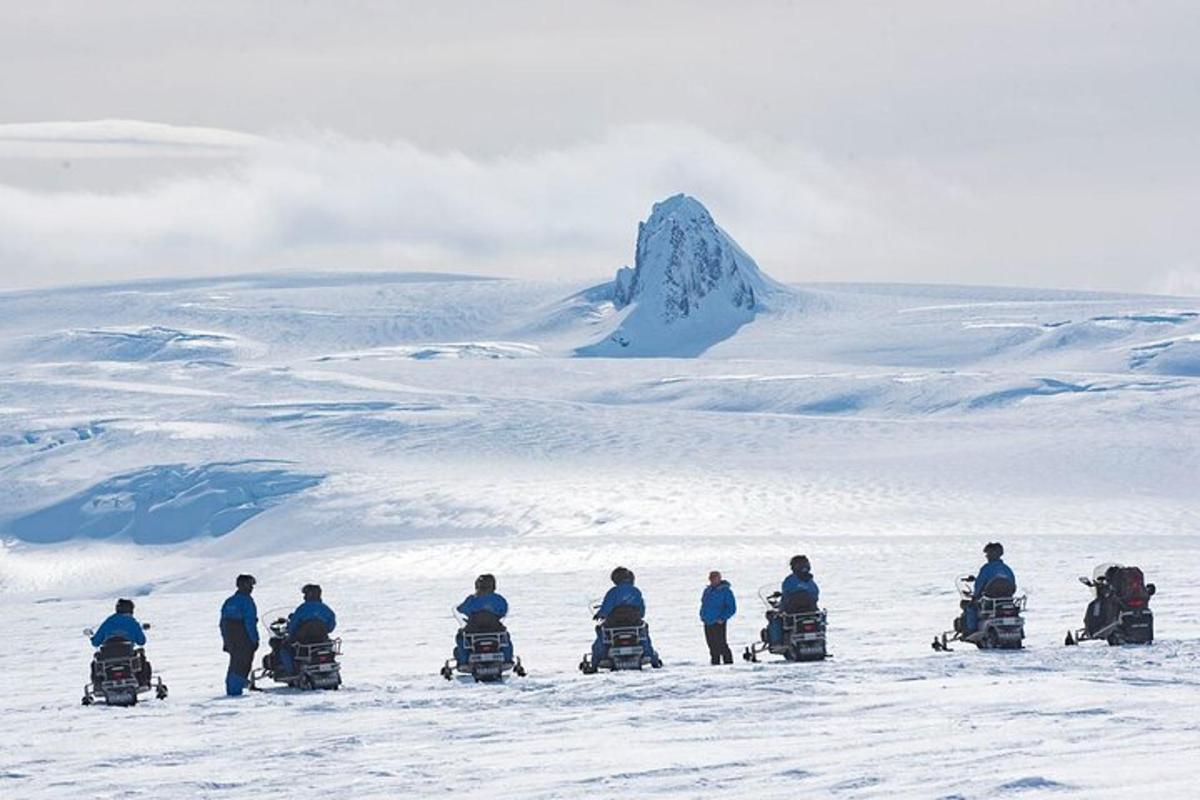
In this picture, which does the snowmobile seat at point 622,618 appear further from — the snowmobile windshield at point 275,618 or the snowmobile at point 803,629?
the snowmobile windshield at point 275,618

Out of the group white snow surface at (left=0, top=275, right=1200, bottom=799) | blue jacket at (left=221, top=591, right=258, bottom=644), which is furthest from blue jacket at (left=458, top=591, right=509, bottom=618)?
blue jacket at (left=221, top=591, right=258, bottom=644)

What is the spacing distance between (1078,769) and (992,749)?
0.96 metres

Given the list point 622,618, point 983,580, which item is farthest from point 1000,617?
point 622,618

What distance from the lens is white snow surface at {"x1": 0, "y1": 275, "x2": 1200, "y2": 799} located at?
44.4ft

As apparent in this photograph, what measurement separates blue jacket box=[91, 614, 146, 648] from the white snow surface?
75cm

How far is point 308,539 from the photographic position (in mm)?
58531

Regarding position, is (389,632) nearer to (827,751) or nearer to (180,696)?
(180,696)

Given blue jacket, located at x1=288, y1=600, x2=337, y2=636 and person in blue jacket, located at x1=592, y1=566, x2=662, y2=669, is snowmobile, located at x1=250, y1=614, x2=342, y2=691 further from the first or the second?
person in blue jacket, located at x1=592, y1=566, x2=662, y2=669

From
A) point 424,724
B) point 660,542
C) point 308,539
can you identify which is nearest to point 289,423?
point 308,539

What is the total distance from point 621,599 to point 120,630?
4.81 m

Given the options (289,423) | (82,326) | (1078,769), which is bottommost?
(1078,769)

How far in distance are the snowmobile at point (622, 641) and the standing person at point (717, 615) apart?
938 mm

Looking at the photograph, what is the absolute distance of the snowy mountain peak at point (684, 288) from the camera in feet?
503

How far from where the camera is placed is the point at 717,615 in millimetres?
19625
